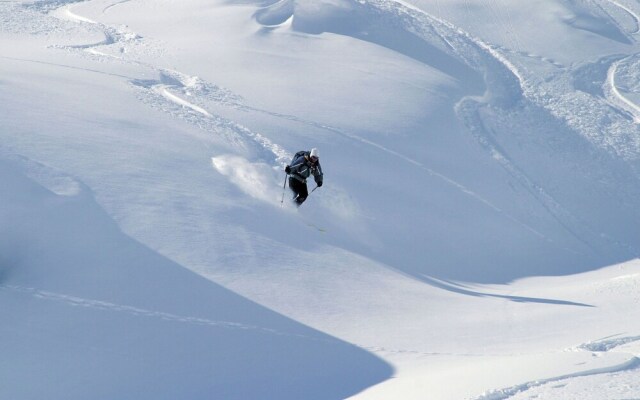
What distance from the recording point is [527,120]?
20672mm

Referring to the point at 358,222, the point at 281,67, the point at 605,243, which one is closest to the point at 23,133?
the point at 358,222

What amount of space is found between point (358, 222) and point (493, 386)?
6.88 m

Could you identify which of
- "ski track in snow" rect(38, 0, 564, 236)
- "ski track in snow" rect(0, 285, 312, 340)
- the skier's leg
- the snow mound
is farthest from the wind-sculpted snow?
"ski track in snow" rect(38, 0, 564, 236)

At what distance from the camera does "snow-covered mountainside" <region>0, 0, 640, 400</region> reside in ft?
30.5

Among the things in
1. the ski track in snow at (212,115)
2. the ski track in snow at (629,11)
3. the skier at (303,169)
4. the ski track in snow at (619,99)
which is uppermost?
the ski track in snow at (629,11)

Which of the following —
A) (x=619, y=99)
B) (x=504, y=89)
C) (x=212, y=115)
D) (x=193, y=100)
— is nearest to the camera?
(x=212, y=115)

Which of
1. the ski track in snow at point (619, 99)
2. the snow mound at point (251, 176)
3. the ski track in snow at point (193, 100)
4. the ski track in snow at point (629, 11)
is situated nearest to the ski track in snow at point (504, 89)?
the ski track in snow at point (619, 99)

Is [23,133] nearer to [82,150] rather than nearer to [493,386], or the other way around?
[82,150]

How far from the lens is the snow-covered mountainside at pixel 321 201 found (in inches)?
366

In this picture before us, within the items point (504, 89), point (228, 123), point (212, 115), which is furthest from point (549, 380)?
point (504, 89)

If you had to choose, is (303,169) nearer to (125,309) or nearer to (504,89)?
(125,309)

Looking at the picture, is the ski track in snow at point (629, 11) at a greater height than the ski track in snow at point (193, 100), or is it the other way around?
the ski track in snow at point (629, 11)

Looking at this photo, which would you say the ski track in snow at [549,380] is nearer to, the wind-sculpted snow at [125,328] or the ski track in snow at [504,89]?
the wind-sculpted snow at [125,328]

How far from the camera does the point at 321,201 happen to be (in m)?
14.8
